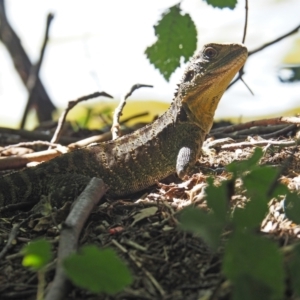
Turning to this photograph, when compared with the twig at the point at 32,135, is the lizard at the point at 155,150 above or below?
above

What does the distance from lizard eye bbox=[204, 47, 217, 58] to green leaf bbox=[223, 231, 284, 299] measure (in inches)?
147

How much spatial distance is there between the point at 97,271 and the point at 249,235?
1.83ft

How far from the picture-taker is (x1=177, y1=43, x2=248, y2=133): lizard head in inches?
205

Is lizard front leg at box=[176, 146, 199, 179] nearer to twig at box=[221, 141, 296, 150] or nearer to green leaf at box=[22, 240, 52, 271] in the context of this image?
twig at box=[221, 141, 296, 150]

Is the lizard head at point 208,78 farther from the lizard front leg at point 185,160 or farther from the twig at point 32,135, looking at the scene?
the twig at point 32,135

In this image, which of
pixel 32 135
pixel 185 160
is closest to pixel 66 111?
pixel 32 135

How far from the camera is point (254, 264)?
5.82ft

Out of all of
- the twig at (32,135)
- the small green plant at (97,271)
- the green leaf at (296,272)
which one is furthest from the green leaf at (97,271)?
the twig at (32,135)

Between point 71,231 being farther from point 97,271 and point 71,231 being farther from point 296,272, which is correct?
point 296,272

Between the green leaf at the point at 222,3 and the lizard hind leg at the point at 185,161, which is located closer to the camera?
the green leaf at the point at 222,3

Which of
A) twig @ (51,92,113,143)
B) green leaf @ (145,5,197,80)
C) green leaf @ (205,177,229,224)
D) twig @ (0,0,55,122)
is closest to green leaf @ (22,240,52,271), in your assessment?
green leaf @ (205,177,229,224)

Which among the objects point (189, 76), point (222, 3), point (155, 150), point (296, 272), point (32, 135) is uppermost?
point (222, 3)

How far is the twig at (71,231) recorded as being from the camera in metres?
2.31

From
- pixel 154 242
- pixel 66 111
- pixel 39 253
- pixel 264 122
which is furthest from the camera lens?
pixel 66 111
